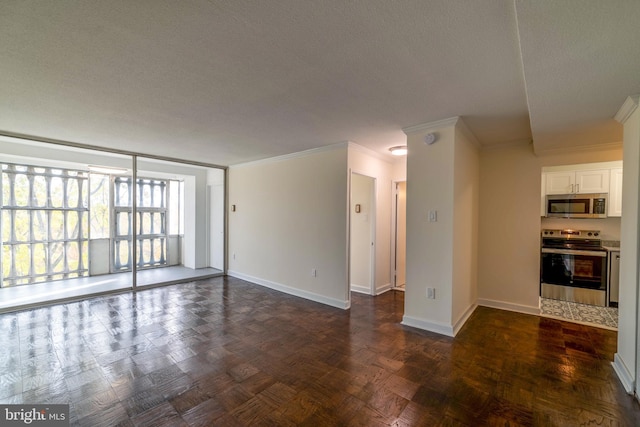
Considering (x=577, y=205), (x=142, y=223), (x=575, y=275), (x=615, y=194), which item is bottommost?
(x=575, y=275)

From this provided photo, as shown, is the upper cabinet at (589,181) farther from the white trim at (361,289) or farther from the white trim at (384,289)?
the white trim at (361,289)

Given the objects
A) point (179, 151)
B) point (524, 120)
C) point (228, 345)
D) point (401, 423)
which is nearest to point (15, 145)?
point (179, 151)

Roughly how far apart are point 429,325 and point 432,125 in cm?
235

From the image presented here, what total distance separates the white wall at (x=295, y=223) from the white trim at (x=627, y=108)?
277 centimetres

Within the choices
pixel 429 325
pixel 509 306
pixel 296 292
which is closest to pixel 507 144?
pixel 509 306

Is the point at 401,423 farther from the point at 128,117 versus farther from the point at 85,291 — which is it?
the point at 85,291

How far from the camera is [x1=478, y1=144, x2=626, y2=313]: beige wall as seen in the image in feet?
12.4

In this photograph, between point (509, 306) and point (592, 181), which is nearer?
point (509, 306)

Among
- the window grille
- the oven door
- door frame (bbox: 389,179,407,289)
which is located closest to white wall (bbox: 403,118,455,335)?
door frame (bbox: 389,179,407,289)

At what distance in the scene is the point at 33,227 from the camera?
5.09 metres

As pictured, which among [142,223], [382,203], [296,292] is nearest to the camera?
[296,292]

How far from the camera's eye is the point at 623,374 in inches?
87.3

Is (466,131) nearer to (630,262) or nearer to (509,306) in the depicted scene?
(630,262)

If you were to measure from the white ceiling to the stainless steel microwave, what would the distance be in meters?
1.48
